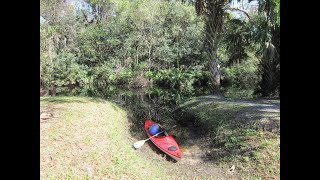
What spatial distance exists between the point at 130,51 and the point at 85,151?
58.2 feet

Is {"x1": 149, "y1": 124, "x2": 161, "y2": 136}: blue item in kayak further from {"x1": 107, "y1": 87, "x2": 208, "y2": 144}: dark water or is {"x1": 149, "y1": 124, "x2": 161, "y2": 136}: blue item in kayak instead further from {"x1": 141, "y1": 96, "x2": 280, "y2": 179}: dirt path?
{"x1": 141, "y1": 96, "x2": 280, "y2": 179}: dirt path

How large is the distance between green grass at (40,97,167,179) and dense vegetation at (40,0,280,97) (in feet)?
29.6

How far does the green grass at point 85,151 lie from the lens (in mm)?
4867

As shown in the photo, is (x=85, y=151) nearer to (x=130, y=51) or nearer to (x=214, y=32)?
(x=214, y=32)

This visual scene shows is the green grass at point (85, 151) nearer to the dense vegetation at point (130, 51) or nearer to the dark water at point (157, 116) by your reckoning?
the dark water at point (157, 116)

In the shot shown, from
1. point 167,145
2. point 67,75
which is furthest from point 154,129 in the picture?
point 67,75

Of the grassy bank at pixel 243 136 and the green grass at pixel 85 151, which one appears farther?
the grassy bank at pixel 243 136

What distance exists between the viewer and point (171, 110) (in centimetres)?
1285

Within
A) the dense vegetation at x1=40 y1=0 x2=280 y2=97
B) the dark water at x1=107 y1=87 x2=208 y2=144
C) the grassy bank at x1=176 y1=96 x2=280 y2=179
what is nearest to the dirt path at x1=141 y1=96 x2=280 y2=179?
the grassy bank at x1=176 y1=96 x2=280 y2=179

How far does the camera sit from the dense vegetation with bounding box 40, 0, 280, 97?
17938 mm

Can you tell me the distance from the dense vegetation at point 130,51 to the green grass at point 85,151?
9.03 m

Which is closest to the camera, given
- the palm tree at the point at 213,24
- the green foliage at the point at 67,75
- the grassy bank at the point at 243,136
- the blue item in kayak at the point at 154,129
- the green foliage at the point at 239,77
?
the grassy bank at the point at 243,136

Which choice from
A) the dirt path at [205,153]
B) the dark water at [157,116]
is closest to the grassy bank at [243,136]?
the dirt path at [205,153]
